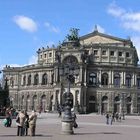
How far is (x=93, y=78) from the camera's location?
4648 inches

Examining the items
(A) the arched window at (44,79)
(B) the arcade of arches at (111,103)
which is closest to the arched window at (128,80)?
(B) the arcade of arches at (111,103)

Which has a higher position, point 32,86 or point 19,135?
point 32,86

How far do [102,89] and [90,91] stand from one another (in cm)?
312

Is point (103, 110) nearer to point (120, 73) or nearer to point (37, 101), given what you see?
point (120, 73)

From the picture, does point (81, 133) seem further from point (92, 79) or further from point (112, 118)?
point (92, 79)

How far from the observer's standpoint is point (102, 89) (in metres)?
117

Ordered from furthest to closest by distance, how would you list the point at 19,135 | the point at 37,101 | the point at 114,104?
the point at 37,101 → the point at 114,104 → the point at 19,135

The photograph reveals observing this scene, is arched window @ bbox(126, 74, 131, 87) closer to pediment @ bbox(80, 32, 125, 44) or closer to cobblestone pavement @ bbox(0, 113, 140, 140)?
pediment @ bbox(80, 32, 125, 44)

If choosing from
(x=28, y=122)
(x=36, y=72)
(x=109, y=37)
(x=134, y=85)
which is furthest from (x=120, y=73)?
(x=28, y=122)

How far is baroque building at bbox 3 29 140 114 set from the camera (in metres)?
115

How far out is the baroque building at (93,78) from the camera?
11519 centimetres

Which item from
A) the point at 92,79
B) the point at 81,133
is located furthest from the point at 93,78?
the point at 81,133

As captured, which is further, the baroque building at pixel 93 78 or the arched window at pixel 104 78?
the arched window at pixel 104 78

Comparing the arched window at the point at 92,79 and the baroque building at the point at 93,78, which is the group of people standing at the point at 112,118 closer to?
the baroque building at the point at 93,78
